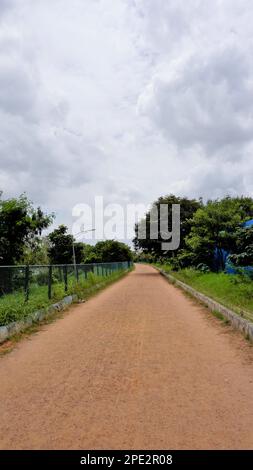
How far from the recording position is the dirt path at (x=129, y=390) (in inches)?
141

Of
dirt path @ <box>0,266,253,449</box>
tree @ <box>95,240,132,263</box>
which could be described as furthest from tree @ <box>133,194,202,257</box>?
dirt path @ <box>0,266,253,449</box>

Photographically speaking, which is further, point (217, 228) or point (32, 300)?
point (217, 228)

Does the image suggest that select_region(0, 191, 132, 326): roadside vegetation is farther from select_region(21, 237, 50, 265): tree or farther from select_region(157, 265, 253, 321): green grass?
select_region(157, 265, 253, 321): green grass

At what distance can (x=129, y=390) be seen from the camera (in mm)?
4848

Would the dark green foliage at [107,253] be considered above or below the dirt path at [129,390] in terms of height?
above

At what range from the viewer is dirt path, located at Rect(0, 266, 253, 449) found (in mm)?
3585

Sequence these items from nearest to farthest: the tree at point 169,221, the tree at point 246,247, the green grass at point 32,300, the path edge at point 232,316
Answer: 1. the path edge at point 232,316
2. the green grass at point 32,300
3. the tree at point 246,247
4. the tree at point 169,221

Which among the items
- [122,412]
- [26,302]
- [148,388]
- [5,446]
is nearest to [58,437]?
[5,446]

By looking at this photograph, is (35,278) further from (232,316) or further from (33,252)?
(33,252)

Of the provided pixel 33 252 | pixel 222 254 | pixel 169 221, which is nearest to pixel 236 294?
pixel 222 254

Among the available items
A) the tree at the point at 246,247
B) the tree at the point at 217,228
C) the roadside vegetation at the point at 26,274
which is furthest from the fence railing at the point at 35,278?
the tree at the point at 217,228

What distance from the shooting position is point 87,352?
691cm

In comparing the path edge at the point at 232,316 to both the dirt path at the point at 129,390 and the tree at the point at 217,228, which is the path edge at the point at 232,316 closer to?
the dirt path at the point at 129,390

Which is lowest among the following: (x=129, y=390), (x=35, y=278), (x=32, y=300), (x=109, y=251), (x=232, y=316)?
(x=129, y=390)
